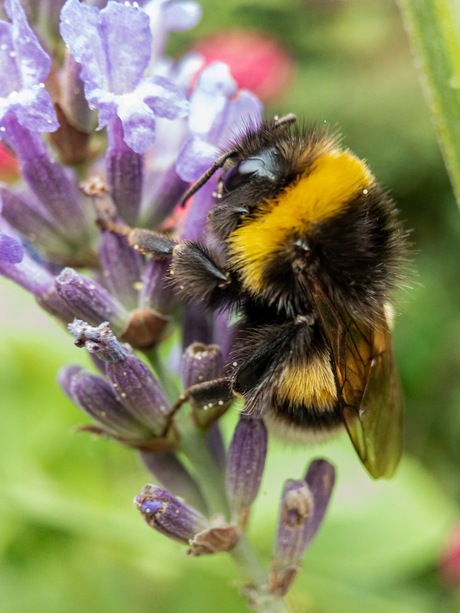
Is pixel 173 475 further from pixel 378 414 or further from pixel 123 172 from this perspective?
pixel 123 172

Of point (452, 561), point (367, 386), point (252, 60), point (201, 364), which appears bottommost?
point (452, 561)

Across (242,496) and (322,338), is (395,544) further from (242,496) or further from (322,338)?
(322,338)

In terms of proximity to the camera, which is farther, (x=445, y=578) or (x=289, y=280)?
(x=445, y=578)

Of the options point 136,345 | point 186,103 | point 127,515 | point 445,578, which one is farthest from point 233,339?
point 445,578

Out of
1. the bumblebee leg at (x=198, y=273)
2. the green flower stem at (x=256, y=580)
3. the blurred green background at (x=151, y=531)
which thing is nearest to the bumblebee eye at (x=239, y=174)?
the bumblebee leg at (x=198, y=273)

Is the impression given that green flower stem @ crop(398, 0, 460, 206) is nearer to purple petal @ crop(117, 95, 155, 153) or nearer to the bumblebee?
the bumblebee

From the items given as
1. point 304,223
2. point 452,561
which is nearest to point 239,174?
point 304,223
